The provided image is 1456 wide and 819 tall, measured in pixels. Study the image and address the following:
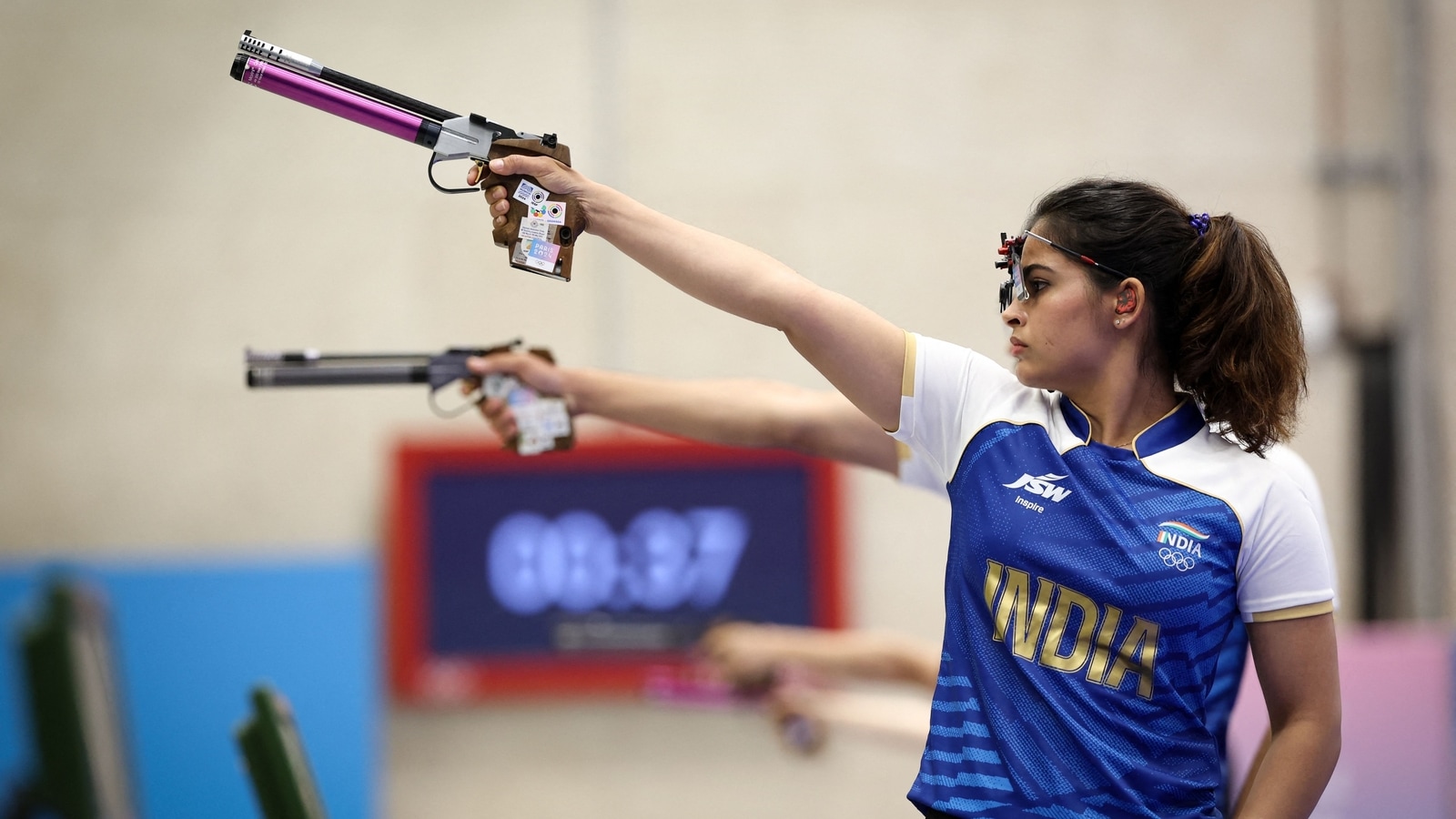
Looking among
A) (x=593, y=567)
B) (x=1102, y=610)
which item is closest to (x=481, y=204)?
(x=593, y=567)

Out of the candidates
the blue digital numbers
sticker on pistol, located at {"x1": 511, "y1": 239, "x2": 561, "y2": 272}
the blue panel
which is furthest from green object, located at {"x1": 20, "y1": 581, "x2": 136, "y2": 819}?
sticker on pistol, located at {"x1": 511, "y1": 239, "x2": 561, "y2": 272}

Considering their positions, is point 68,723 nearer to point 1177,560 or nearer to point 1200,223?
point 1177,560

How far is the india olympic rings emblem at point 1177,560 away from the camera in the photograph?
4.99 feet

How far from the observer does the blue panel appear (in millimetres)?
3756

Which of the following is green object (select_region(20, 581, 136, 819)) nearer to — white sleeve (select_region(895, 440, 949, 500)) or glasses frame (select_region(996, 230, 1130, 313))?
white sleeve (select_region(895, 440, 949, 500))

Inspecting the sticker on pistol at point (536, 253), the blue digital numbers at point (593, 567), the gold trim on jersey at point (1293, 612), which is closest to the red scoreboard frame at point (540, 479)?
the blue digital numbers at point (593, 567)

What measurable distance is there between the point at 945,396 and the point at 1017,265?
0.67 ft

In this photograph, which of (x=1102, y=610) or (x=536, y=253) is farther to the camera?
(x=536, y=253)

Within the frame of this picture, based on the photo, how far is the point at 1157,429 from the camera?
164cm

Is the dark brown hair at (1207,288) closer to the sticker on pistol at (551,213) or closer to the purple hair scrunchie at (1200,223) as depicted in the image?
the purple hair scrunchie at (1200,223)

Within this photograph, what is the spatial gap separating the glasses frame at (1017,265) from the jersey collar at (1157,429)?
16cm

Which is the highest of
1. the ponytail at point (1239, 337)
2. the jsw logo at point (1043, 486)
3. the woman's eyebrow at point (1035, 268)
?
the woman's eyebrow at point (1035, 268)

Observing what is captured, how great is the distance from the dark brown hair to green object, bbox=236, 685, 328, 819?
133 centimetres

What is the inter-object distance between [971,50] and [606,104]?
130 cm
